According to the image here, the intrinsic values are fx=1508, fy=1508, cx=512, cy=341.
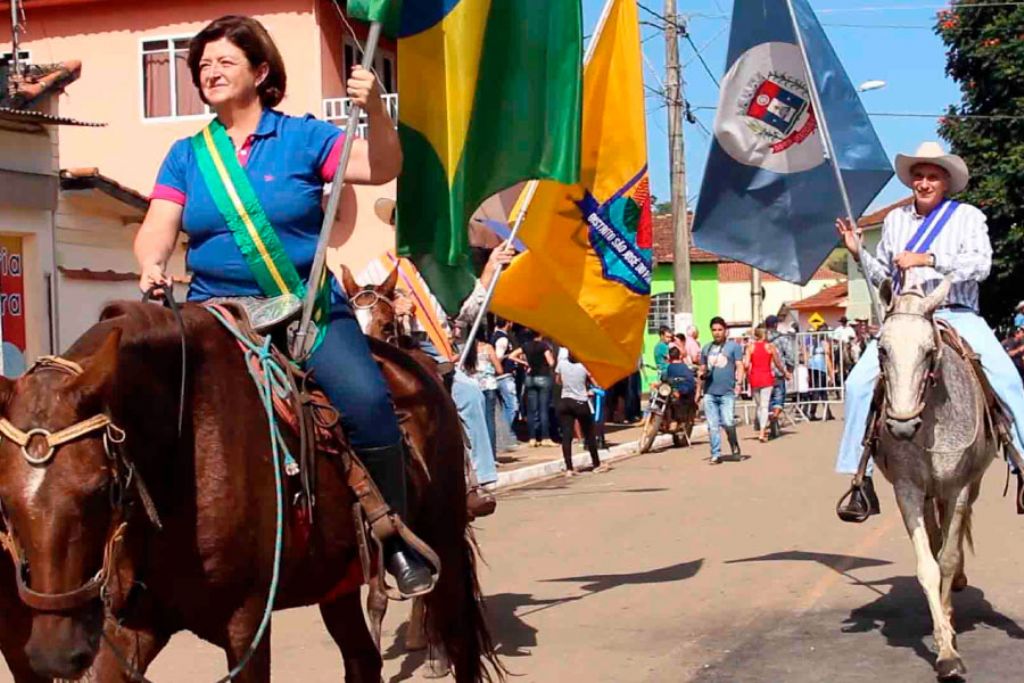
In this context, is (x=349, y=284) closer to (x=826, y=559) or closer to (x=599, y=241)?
(x=599, y=241)

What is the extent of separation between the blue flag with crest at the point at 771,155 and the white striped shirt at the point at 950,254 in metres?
1.05

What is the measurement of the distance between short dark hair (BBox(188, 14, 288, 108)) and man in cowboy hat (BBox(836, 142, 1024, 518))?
4329 millimetres

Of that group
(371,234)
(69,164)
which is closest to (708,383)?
(371,234)

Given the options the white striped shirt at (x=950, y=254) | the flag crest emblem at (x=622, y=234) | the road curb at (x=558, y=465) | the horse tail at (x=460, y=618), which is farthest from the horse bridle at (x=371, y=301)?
the road curb at (x=558, y=465)

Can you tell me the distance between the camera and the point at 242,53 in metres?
5.49

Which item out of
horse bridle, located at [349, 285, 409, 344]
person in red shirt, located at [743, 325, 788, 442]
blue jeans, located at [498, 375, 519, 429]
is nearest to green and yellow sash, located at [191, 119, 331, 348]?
horse bridle, located at [349, 285, 409, 344]

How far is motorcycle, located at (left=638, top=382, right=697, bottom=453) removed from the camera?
24547 mm

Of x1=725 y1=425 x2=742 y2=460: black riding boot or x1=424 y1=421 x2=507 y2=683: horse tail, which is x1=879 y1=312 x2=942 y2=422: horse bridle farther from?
x1=725 y1=425 x2=742 y2=460: black riding boot

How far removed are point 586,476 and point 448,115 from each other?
13.5m

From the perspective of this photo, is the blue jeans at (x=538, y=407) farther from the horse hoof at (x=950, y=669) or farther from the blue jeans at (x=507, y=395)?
the horse hoof at (x=950, y=669)

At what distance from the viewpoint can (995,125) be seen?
39.9 m

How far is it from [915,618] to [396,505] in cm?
478

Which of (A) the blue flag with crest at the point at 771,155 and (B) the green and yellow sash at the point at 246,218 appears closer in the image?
(B) the green and yellow sash at the point at 246,218

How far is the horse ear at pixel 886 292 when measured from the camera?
8.45m
